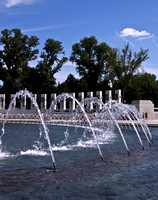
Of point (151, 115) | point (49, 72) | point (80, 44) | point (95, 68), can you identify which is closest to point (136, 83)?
point (95, 68)

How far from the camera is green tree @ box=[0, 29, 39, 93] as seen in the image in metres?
47.2

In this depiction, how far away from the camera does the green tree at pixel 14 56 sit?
1858 inches

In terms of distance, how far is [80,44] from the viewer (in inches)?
2034

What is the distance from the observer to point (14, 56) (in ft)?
158

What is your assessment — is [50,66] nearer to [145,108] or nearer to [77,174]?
[145,108]

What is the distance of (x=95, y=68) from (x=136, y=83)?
931 cm

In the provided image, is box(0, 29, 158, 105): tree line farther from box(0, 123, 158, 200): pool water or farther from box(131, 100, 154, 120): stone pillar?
box(0, 123, 158, 200): pool water

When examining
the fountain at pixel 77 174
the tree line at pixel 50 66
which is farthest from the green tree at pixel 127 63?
the fountain at pixel 77 174

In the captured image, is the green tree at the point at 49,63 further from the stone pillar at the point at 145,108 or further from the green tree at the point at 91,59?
the stone pillar at the point at 145,108

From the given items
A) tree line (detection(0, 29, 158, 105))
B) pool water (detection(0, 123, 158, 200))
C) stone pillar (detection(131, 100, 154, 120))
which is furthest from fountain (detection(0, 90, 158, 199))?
tree line (detection(0, 29, 158, 105))

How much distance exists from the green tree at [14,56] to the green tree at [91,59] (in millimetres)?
8040

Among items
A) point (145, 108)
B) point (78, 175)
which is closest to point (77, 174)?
point (78, 175)

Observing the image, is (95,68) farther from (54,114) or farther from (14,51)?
(54,114)

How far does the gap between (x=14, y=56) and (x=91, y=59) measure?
13578 mm
